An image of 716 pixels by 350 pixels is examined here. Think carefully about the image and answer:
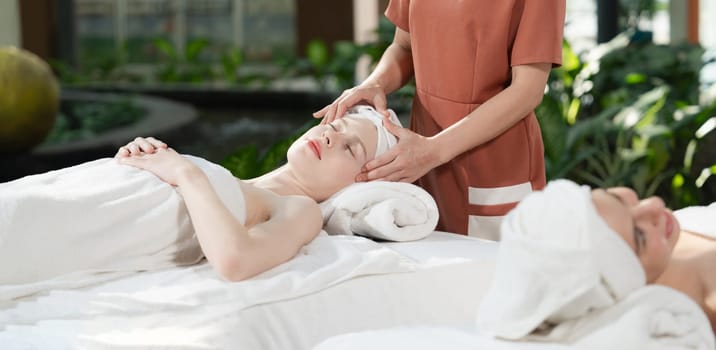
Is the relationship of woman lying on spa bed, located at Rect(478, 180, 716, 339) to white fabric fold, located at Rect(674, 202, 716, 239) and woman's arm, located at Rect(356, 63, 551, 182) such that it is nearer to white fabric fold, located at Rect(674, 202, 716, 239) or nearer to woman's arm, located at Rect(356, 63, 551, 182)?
white fabric fold, located at Rect(674, 202, 716, 239)

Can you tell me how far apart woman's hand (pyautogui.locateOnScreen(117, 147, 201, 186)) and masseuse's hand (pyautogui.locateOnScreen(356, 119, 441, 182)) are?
0.39 metres

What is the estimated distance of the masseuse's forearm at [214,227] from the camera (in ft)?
5.47

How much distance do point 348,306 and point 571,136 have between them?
2545mm

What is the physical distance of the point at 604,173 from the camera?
14.1 feet

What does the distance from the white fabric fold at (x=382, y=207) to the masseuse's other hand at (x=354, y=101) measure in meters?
0.20

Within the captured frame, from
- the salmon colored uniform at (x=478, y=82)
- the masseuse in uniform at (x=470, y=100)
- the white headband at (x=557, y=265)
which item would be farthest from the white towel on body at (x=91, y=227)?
the white headband at (x=557, y=265)

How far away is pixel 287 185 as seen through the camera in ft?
6.75

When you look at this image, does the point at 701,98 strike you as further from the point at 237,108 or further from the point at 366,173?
the point at 366,173

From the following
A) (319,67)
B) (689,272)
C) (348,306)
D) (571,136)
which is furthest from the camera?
(319,67)

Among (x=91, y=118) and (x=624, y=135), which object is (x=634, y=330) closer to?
(x=624, y=135)

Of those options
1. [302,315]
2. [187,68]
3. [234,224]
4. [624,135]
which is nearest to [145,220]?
[234,224]

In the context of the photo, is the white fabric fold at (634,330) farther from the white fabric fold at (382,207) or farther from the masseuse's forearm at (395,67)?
the masseuse's forearm at (395,67)

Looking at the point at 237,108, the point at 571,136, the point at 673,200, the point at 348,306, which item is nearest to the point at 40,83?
the point at 237,108

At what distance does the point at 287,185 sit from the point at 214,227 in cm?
38
